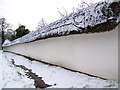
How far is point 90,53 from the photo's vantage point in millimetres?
9039

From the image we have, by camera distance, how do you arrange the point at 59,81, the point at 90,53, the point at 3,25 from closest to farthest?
the point at 59,81 → the point at 90,53 → the point at 3,25

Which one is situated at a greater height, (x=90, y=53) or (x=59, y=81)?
(x=90, y=53)

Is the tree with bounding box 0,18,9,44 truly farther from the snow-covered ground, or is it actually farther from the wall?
the snow-covered ground

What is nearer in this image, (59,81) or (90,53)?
(59,81)

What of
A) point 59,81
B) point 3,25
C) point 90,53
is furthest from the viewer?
point 3,25

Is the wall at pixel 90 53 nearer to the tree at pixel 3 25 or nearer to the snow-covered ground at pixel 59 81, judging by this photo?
the snow-covered ground at pixel 59 81

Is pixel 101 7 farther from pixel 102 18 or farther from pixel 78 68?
pixel 78 68

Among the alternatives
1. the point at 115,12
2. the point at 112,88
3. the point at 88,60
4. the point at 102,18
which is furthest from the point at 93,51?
the point at 112,88

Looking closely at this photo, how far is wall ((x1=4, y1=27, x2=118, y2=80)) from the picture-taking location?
7.58 meters

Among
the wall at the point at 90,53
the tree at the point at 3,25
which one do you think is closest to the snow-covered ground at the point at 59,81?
the wall at the point at 90,53

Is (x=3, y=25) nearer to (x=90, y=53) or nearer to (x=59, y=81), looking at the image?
(x=90, y=53)

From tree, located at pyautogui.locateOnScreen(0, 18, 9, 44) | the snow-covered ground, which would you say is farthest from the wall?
tree, located at pyautogui.locateOnScreen(0, 18, 9, 44)

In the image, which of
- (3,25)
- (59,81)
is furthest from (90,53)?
(3,25)

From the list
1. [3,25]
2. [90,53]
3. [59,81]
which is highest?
[3,25]
